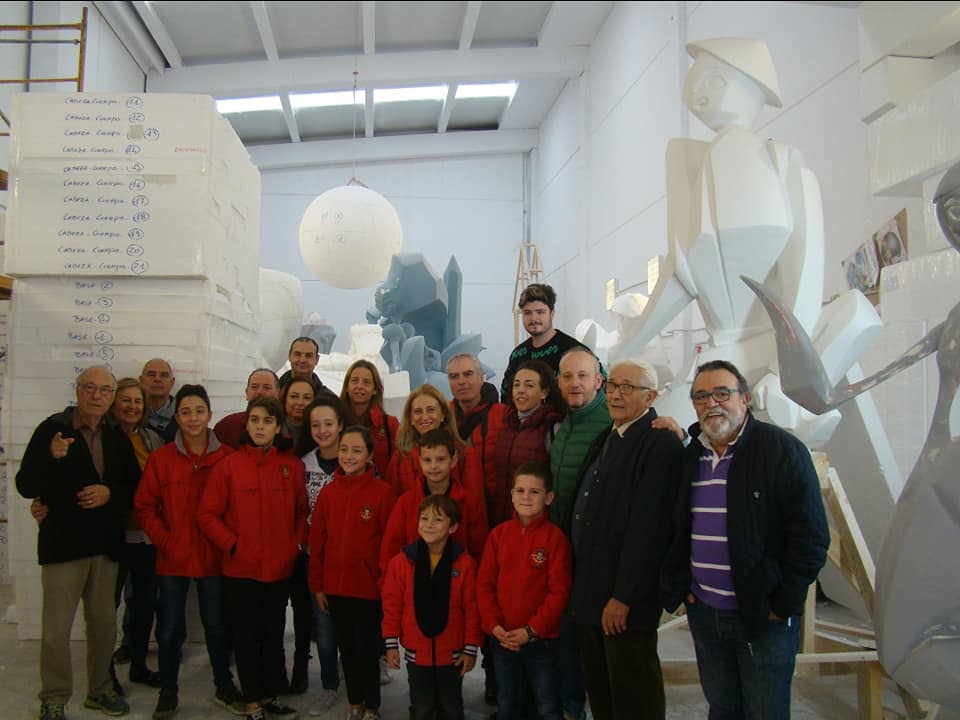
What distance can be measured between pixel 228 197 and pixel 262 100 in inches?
320

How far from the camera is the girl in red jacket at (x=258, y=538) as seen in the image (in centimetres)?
282

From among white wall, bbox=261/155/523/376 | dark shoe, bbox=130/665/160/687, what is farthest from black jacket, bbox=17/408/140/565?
white wall, bbox=261/155/523/376

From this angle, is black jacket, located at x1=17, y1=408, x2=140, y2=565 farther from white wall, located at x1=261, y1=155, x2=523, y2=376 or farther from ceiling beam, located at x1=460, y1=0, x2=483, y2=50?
white wall, located at x1=261, y1=155, x2=523, y2=376

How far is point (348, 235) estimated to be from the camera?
7.76 meters

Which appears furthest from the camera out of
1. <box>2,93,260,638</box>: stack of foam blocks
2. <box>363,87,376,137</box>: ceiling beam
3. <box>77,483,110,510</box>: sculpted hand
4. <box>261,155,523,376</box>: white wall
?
<box>261,155,523,376</box>: white wall

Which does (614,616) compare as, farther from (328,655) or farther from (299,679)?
(299,679)

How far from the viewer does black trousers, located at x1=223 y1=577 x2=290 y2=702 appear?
2.80m

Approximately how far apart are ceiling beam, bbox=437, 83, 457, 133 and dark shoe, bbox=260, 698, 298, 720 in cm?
981

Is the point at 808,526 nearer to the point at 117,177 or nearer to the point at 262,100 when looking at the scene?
the point at 117,177

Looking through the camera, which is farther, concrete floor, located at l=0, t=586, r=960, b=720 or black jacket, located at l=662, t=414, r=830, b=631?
concrete floor, located at l=0, t=586, r=960, b=720

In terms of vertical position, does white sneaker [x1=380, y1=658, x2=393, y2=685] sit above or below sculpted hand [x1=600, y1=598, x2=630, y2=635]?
below

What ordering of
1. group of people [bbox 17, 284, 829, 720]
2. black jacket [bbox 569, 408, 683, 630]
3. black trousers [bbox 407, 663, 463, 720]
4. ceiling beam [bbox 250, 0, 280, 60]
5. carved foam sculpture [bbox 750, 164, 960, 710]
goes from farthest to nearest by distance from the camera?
1. ceiling beam [bbox 250, 0, 280, 60]
2. black trousers [bbox 407, 663, 463, 720]
3. black jacket [bbox 569, 408, 683, 630]
4. group of people [bbox 17, 284, 829, 720]
5. carved foam sculpture [bbox 750, 164, 960, 710]

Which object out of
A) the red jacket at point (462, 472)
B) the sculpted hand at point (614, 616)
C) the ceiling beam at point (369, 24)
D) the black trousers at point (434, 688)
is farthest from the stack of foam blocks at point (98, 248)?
the ceiling beam at point (369, 24)

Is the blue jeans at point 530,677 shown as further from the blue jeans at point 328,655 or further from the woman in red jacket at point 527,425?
the blue jeans at point 328,655
